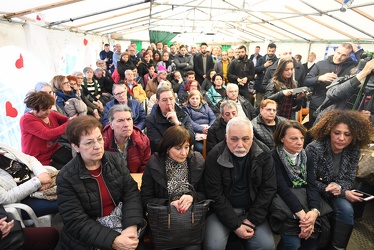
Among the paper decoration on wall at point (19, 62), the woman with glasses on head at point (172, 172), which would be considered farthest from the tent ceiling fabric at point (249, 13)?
the woman with glasses on head at point (172, 172)

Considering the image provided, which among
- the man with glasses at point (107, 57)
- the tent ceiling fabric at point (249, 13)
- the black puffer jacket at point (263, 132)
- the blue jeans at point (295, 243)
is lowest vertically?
the blue jeans at point (295, 243)

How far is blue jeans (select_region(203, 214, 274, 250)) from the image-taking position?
174cm

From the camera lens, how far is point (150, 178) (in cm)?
176

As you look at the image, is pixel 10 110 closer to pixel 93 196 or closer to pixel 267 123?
pixel 93 196

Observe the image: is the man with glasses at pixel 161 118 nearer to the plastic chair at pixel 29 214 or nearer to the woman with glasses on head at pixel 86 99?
the plastic chair at pixel 29 214

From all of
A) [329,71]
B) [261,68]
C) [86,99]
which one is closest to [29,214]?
[86,99]

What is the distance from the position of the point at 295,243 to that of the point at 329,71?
8.70 feet

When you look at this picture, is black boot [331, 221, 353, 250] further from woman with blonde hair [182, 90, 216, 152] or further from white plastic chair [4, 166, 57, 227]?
white plastic chair [4, 166, 57, 227]

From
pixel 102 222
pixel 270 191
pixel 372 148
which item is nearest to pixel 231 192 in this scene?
pixel 270 191

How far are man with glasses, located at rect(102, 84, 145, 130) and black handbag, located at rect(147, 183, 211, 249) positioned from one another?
1.73m

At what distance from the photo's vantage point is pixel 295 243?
1771mm

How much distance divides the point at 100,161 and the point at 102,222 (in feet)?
1.38

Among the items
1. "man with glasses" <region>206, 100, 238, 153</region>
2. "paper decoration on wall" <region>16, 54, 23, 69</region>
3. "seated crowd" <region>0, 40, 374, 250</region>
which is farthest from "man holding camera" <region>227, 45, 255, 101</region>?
"paper decoration on wall" <region>16, 54, 23, 69</region>

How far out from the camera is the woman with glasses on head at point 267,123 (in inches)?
96.6
